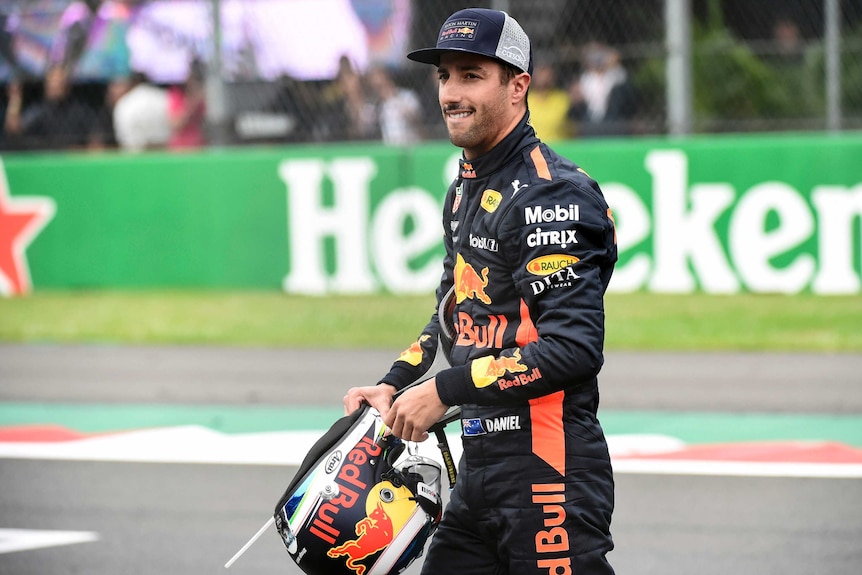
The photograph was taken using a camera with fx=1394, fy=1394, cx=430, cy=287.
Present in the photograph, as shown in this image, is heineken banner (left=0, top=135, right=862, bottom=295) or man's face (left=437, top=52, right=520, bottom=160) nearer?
man's face (left=437, top=52, right=520, bottom=160)

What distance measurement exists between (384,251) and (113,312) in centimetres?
247

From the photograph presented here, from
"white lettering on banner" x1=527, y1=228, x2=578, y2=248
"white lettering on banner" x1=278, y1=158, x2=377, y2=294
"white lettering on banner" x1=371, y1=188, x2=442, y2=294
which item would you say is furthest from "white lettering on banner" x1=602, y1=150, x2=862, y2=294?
"white lettering on banner" x1=527, y1=228, x2=578, y2=248

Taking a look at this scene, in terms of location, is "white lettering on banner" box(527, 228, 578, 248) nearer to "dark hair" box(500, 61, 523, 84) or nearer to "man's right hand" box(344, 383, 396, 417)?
"dark hair" box(500, 61, 523, 84)

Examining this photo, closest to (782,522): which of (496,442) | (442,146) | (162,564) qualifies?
Answer: (162,564)

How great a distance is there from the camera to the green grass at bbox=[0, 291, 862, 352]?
10.6 metres

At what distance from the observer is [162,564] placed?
5.78 meters

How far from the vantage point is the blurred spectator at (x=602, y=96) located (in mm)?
12484

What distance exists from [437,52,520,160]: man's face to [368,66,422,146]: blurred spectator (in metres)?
9.54

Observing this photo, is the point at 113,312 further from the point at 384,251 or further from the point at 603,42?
the point at 603,42

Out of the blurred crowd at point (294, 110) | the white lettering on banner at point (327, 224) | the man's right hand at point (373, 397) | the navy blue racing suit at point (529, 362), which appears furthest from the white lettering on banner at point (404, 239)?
the navy blue racing suit at point (529, 362)

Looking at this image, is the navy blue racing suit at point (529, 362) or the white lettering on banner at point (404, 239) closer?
the navy blue racing suit at point (529, 362)

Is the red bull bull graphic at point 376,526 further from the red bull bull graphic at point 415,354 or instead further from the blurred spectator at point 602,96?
the blurred spectator at point 602,96

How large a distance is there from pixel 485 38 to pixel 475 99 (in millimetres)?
152

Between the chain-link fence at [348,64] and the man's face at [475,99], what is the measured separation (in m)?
8.87
